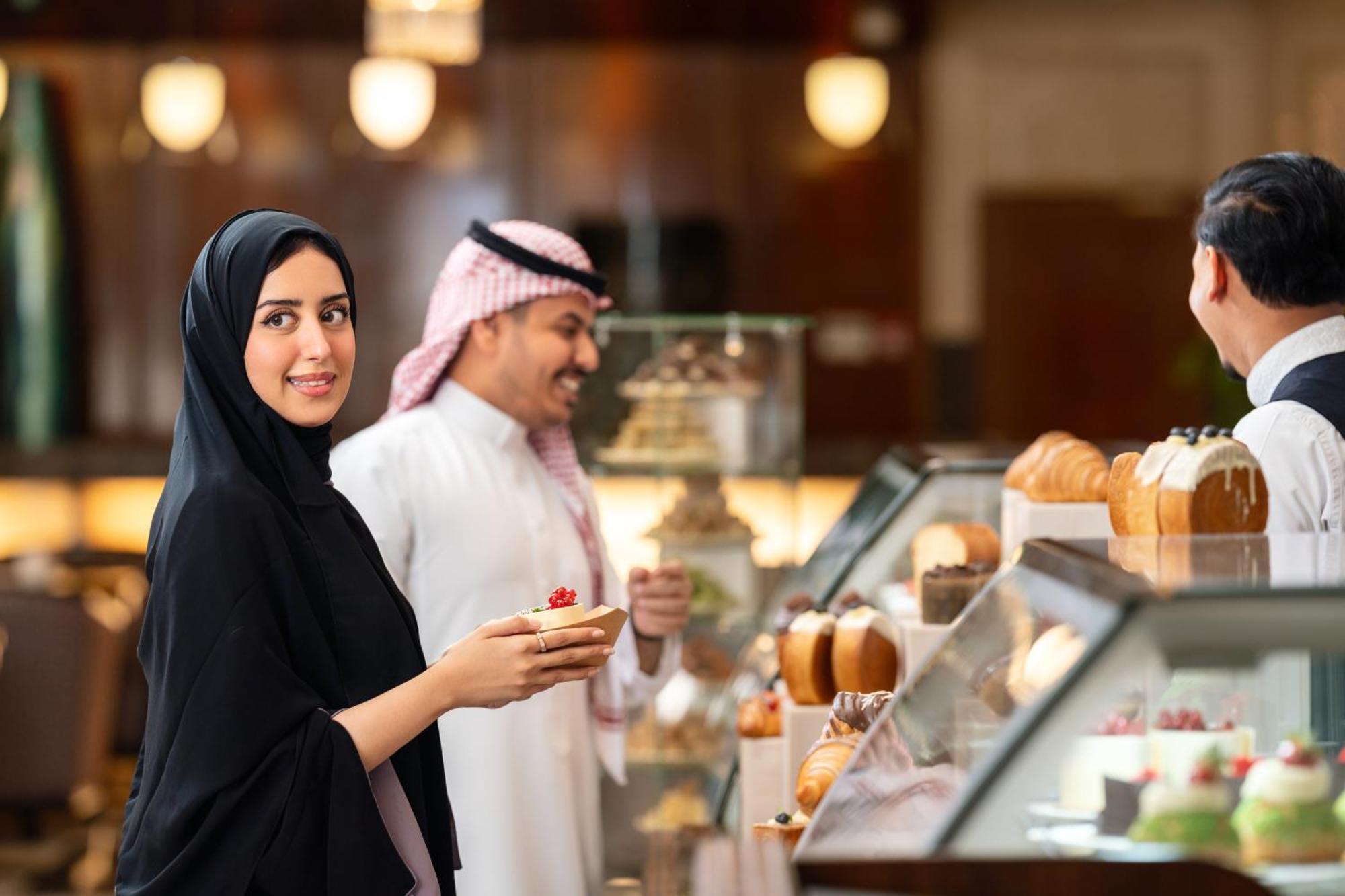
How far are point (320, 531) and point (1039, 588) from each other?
773 mm

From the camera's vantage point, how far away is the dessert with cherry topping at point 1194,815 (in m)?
1.30

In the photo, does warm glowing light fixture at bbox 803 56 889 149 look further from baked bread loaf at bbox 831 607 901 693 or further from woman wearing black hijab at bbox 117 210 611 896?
woman wearing black hijab at bbox 117 210 611 896

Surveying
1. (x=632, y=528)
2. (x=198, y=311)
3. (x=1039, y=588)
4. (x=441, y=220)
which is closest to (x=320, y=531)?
(x=198, y=311)

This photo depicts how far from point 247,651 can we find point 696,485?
2.12 metres

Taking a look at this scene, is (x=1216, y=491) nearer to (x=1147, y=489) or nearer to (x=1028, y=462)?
(x=1147, y=489)

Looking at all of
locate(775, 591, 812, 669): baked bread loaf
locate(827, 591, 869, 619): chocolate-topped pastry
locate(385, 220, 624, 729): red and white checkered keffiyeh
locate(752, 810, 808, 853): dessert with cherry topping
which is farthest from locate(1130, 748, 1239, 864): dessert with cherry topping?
locate(385, 220, 624, 729): red and white checkered keffiyeh

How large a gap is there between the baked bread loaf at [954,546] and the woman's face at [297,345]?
1054 millimetres

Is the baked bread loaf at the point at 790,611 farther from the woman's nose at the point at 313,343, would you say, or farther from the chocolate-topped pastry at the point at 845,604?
the woman's nose at the point at 313,343

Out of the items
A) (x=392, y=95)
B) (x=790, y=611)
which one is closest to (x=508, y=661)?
(x=790, y=611)

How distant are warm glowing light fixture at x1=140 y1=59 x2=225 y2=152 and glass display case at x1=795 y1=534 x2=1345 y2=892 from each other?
22.5 feet

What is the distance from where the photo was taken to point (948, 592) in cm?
229

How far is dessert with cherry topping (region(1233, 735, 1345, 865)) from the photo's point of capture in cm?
131

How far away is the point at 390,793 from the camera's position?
5.59 ft

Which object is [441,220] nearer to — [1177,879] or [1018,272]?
[1018,272]
